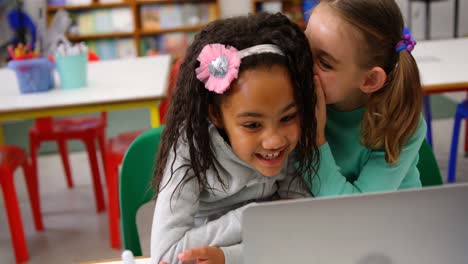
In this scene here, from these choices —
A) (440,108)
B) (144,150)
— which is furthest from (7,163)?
(440,108)

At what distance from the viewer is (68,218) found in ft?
9.82

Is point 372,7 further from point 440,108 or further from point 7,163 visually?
point 440,108

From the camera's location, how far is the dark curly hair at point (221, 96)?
97cm

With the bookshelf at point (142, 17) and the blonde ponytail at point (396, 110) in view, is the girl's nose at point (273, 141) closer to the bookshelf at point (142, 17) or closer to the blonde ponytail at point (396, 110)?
the blonde ponytail at point (396, 110)

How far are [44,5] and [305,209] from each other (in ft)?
16.5

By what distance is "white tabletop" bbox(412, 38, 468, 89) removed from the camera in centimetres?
216

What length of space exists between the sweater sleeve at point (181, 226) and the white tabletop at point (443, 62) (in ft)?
4.50

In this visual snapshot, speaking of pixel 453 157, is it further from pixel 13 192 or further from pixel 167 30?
pixel 167 30

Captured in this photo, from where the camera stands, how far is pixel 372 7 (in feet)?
3.41

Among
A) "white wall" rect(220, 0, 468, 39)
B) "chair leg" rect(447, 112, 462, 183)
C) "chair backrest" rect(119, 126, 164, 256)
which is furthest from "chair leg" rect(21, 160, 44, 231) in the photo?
"white wall" rect(220, 0, 468, 39)

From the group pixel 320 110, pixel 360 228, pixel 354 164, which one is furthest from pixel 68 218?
pixel 360 228

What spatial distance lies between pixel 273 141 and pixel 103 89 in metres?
1.54

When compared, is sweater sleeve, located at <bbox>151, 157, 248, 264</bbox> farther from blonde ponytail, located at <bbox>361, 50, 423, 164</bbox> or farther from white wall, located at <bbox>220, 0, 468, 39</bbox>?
white wall, located at <bbox>220, 0, 468, 39</bbox>

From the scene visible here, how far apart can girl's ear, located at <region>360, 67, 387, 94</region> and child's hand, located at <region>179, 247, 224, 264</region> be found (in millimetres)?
420
